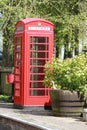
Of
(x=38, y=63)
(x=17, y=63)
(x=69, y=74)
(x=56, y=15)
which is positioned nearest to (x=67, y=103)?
(x=69, y=74)

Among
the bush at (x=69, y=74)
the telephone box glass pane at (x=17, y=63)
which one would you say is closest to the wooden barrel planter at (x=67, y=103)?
the bush at (x=69, y=74)

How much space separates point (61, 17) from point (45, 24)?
6.47 meters

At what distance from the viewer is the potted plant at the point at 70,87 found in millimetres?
11945

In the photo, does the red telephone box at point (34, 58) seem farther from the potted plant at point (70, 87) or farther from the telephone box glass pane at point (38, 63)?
the potted plant at point (70, 87)

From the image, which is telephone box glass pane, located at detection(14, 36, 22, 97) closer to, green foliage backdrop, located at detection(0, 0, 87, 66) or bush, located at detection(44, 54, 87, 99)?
bush, located at detection(44, 54, 87, 99)

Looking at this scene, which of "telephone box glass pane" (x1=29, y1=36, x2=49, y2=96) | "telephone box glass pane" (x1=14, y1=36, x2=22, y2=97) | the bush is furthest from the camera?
"telephone box glass pane" (x1=14, y1=36, x2=22, y2=97)

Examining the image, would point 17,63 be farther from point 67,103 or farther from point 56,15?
point 56,15

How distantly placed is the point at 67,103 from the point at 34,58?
2.45 m

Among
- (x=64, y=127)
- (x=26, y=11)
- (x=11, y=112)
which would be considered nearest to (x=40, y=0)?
(x=26, y=11)

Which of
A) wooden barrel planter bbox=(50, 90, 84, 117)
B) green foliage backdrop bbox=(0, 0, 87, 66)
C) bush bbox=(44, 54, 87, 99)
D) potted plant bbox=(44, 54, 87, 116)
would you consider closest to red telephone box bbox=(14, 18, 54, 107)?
bush bbox=(44, 54, 87, 99)

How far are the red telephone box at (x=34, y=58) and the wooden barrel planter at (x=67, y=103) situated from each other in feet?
5.72

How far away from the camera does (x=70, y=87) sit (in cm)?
1217

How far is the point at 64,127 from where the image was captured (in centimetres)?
1026

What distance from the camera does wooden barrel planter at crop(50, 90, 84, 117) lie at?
12008 millimetres
